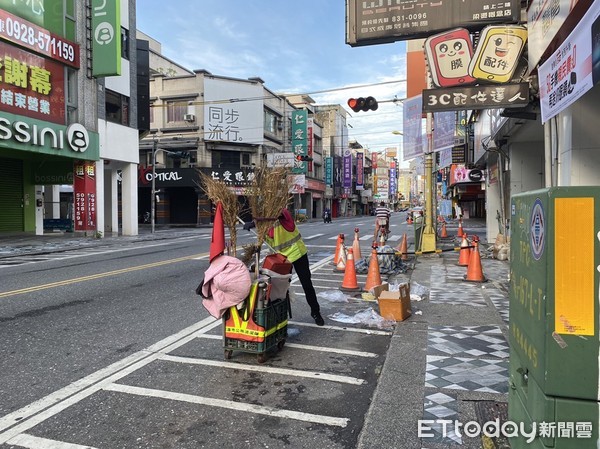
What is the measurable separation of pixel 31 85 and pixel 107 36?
4788 mm

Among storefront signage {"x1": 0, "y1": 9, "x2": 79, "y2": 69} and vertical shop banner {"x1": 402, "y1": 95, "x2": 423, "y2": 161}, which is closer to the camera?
vertical shop banner {"x1": 402, "y1": 95, "x2": 423, "y2": 161}

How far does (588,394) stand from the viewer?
83.8 inches

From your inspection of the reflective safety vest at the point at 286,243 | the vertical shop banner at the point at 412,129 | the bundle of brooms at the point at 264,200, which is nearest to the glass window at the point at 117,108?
the vertical shop banner at the point at 412,129

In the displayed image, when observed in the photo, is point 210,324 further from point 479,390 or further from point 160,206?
point 160,206

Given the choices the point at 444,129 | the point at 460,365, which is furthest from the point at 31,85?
the point at 460,365

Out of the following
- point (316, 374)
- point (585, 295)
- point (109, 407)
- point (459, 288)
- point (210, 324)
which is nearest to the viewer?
point (585, 295)

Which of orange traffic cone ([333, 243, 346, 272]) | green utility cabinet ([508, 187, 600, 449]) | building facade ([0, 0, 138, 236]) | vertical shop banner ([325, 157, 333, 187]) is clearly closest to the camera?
green utility cabinet ([508, 187, 600, 449])

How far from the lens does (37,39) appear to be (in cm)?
2020

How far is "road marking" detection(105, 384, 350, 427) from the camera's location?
3594mm

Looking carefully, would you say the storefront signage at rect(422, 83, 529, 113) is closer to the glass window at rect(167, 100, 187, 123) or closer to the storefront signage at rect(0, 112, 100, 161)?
the storefront signage at rect(0, 112, 100, 161)

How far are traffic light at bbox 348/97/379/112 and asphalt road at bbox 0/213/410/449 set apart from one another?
815 centimetres

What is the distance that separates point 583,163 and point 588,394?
569 cm

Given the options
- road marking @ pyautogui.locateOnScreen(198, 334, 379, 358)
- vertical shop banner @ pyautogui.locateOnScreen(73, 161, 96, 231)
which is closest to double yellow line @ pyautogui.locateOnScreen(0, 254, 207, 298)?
road marking @ pyautogui.locateOnScreen(198, 334, 379, 358)

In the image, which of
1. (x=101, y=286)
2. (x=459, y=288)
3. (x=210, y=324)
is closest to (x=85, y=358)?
(x=210, y=324)
